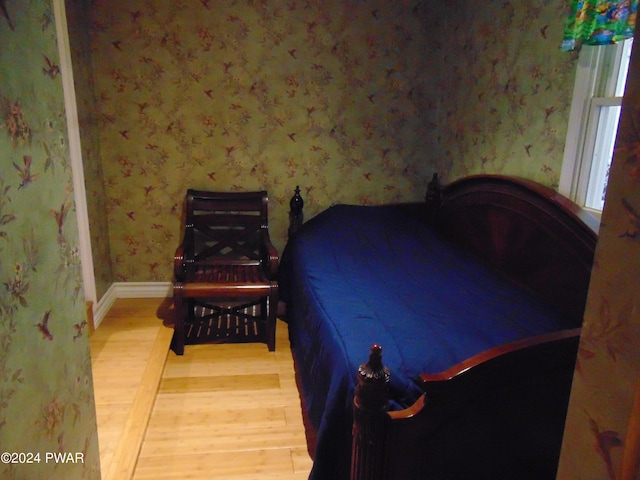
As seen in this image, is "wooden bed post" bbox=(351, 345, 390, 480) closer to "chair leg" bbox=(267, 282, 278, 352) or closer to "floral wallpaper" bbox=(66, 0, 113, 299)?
"chair leg" bbox=(267, 282, 278, 352)

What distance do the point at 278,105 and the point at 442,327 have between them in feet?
6.57

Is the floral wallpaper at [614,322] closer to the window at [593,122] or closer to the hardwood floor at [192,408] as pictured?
the hardwood floor at [192,408]

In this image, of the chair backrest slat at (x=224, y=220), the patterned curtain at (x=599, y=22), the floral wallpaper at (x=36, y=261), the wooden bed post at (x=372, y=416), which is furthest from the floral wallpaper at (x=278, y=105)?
the floral wallpaper at (x=36, y=261)

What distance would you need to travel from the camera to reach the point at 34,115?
860mm

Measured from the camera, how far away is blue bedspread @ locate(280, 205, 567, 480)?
156 cm

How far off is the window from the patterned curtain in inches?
5.1

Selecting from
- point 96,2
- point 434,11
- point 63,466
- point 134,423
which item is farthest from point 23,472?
point 434,11

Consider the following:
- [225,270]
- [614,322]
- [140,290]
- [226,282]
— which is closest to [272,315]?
[226,282]

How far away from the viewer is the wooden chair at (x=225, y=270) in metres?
2.70

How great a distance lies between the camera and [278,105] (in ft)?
10.4

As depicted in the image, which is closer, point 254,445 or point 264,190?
point 254,445

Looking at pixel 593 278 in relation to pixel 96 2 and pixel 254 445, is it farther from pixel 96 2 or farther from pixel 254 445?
pixel 96 2

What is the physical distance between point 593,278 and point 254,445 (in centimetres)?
176

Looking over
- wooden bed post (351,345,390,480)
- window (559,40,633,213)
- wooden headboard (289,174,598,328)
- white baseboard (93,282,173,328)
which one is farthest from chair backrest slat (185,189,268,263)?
wooden bed post (351,345,390,480)
